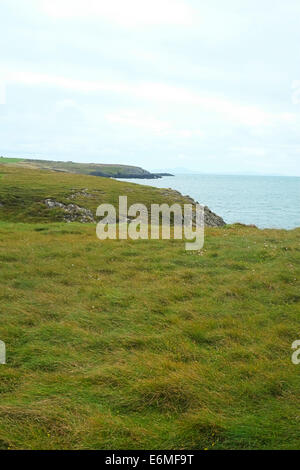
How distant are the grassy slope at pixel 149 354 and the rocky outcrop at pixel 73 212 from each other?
26374 millimetres

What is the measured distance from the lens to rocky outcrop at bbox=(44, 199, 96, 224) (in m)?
43.2

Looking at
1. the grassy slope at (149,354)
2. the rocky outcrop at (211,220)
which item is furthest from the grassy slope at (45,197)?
the grassy slope at (149,354)

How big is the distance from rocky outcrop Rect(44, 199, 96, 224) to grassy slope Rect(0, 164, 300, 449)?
86.5 ft

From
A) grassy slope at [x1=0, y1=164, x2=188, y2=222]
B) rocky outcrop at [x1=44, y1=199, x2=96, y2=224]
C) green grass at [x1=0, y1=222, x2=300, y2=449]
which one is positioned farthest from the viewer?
grassy slope at [x1=0, y1=164, x2=188, y2=222]

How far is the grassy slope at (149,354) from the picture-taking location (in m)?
6.01

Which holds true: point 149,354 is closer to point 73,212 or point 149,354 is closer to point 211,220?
point 73,212

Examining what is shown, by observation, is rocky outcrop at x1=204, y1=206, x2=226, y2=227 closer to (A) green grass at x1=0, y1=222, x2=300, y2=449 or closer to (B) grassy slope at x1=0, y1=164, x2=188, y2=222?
(B) grassy slope at x1=0, y1=164, x2=188, y2=222

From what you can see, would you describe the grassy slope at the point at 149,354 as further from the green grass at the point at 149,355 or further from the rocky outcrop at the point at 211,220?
the rocky outcrop at the point at 211,220

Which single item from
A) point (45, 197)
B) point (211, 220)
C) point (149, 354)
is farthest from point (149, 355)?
point (211, 220)

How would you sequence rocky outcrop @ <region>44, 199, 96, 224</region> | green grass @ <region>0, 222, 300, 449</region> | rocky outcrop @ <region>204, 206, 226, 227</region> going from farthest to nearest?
rocky outcrop @ <region>204, 206, 226, 227</region>
rocky outcrop @ <region>44, 199, 96, 224</region>
green grass @ <region>0, 222, 300, 449</region>

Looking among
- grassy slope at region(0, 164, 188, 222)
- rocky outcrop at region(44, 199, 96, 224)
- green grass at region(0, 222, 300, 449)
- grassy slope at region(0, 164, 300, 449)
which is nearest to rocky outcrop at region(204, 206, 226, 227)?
grassy slope at region(0, 164, 188, 222)

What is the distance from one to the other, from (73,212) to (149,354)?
38551mm

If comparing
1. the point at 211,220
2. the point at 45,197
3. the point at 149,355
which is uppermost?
the point at 45,197

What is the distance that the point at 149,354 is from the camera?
27.7ft
